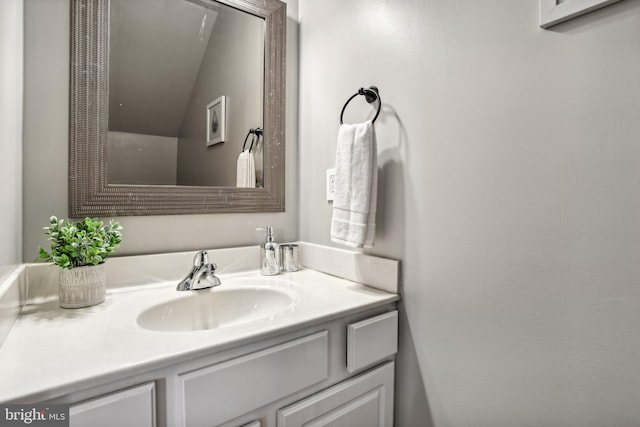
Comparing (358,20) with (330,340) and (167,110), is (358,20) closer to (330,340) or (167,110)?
(167,110)

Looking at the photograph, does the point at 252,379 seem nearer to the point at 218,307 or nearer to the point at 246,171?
the point at 218,307

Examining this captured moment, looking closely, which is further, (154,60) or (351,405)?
(154,60)

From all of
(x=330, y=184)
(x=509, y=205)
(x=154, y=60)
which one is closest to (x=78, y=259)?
(x=154, y=60)

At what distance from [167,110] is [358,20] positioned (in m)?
0.75

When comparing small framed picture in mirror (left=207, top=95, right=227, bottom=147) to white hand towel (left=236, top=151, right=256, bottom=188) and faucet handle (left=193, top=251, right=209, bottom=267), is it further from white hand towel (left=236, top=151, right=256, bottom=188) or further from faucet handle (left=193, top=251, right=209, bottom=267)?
faucet handle (left=193, top=251, right=209, bottom=267)

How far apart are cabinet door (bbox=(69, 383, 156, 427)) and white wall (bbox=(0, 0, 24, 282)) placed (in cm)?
38

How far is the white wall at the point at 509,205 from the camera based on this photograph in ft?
2.10

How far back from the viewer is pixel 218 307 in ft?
3.61

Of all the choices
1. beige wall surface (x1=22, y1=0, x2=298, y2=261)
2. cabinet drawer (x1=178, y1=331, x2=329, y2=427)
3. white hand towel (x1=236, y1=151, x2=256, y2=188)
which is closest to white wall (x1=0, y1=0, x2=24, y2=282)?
beige wall surface (x1=22, y1=0, x2=298, y2=261)

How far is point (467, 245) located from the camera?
878 mm

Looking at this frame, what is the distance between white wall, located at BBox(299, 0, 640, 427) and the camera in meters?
0.64

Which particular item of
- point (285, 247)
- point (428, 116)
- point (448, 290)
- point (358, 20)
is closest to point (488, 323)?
point (448, 290)

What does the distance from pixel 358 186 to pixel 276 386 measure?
0.60 m

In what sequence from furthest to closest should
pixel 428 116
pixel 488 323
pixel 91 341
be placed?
pixel 428 116 < pixel 488 323 < pixel 91 341
